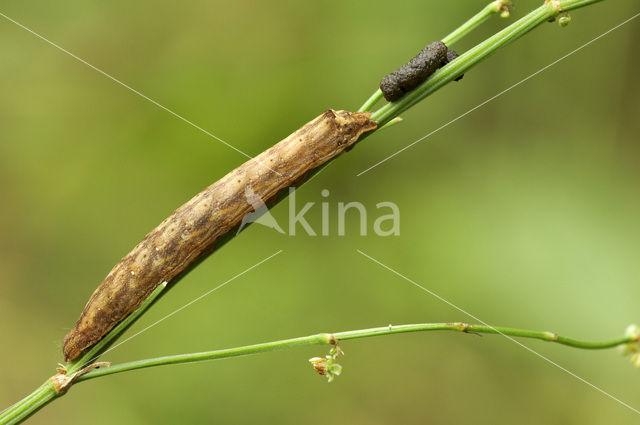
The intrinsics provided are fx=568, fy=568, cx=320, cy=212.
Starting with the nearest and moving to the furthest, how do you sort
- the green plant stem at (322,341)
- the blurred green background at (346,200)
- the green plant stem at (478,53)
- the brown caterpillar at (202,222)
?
the green plant stem at (322,341) < the green plant stem at (478,53) < the brown caterpillar at (202,222) < the blurred green background at (346,200)

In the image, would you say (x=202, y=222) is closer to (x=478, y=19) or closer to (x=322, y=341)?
(x=322, y=341)

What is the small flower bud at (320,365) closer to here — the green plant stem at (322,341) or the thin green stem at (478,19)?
the green plant stem at (322,341)

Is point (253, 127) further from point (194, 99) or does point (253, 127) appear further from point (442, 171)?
point (442, 171)

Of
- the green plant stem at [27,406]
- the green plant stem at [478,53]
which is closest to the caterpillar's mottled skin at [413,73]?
the green plant stem at [478,53]

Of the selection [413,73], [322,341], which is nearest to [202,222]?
[322,341]

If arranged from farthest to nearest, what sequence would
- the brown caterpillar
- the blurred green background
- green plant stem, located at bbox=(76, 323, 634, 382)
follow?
the blurred green background → the brown caterpillar → green plant stem, located at bbox=(76, 323, 634, 382)

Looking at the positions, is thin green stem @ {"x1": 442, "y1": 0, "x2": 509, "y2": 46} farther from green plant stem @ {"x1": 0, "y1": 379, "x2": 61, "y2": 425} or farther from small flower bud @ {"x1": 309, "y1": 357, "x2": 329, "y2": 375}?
green plant stem @ {"x1": 0, "y1": 379, "x2": 61, "y2": 425}

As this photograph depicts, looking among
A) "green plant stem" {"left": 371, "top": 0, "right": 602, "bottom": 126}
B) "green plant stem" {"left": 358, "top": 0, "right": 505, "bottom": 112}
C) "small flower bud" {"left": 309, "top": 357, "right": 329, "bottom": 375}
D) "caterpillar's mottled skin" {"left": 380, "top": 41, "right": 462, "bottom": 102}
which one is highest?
"green plant stem" {"left": 358, "top": 0, "right": 505, "bottom": 112}

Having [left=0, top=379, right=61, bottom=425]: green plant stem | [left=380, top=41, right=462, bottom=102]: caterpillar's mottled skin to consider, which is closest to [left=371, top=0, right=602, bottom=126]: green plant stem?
[left=380, top=41, right=462, bottom=102]: caterpillar's mottled skin
